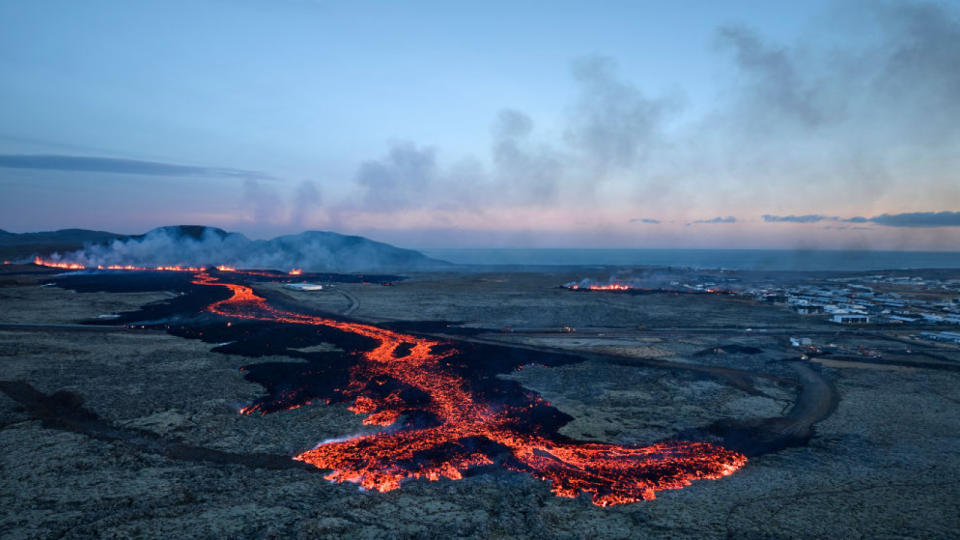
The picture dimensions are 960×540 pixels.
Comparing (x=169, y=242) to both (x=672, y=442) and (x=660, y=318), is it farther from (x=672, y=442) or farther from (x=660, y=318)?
(x=672, y=442)

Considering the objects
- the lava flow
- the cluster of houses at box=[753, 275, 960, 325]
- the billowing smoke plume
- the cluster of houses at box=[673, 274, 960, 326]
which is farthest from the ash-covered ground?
the billowing smoke plume

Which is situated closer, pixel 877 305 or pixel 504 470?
pixel 504 470

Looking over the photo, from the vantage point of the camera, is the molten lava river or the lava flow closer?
the lava flow

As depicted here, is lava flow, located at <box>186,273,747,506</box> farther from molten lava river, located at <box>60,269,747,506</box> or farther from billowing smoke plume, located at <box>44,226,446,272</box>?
billowing smoke plume, located at <box>44,226,446,272</box>

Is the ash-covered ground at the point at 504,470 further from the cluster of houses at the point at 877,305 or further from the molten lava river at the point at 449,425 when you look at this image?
the cluster of houses at the point at 877,305

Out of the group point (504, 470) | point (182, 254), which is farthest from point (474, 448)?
point (182, 254)

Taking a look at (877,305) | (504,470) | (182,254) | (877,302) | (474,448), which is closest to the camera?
(504,470)

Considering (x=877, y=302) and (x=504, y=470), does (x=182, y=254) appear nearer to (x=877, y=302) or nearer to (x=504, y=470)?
(x=504, y=470)
